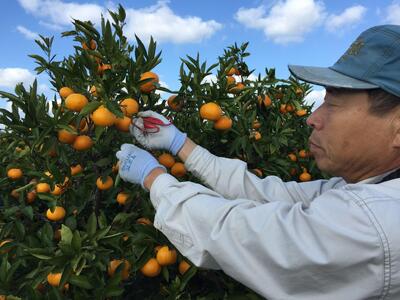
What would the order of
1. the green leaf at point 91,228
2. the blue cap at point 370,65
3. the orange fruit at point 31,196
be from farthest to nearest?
the orange fruit at point 31,196 → the green leaf at point 91,228 → the blue cap at point 370,65

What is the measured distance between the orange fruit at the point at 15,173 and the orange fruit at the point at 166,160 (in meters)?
0.80

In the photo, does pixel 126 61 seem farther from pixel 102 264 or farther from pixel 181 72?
pixel 102 264

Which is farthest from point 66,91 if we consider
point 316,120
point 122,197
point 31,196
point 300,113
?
point 300,113

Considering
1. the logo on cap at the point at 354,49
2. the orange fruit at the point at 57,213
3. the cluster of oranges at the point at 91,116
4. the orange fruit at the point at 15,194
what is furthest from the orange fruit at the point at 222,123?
the orange fruit at the point at 15,194

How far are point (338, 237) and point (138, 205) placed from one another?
1.19 metres

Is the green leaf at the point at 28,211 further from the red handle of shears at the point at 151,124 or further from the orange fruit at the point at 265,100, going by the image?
the orange fruit at the point at 265,100

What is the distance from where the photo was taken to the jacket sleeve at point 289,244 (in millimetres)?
1103

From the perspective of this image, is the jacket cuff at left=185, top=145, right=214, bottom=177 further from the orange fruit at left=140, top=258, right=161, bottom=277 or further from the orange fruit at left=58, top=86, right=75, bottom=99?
the orange fruit at left=58, top=86, right=75, bottom=99

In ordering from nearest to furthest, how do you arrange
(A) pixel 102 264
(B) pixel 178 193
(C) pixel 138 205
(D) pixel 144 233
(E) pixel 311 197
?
(B) pixel 178 193, (A) pixel 102 264, (D) pixel 144 233, (E) pixel 311 197, (C) pixel 138 205

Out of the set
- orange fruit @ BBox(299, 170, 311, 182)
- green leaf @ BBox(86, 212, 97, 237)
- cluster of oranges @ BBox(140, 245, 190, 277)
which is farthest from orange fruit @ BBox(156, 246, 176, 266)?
orange fruit @ BBox(299, 170, 311, 182)

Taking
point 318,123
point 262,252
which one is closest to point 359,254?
point 262,252

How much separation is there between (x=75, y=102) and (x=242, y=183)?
0.84 meters

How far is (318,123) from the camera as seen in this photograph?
150 cm

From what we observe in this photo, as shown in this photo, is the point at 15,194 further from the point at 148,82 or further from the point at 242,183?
the point at 242,183
